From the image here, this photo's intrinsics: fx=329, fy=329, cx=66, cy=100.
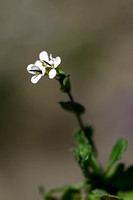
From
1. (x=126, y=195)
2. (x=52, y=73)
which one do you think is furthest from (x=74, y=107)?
(x=126, y=195)

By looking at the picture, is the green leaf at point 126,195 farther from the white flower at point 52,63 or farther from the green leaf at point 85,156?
the white flower at point 52,63

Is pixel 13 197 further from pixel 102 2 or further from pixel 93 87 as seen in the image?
pixel 102 2

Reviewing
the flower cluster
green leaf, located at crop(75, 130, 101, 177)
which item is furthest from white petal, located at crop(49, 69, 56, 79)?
green leaf, located at crop(75, 130, 101, 177)

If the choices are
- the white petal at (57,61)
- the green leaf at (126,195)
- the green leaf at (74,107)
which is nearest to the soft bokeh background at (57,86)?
the green leaf at (126,195)

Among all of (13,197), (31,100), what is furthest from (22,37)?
(13,197)

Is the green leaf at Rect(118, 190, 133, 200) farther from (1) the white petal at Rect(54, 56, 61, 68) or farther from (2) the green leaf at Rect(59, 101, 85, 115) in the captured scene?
(1) the white petal at Rect(54, 56, 61, 68)

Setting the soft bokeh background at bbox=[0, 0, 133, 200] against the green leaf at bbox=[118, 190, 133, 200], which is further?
the soft bokeh background at bbox=[0, 0, 133, 200]

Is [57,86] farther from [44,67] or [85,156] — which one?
[85,156]

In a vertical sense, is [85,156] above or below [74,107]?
below
